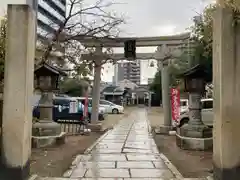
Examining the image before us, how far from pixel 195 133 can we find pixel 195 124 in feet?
0.95

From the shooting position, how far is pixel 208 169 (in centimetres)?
707

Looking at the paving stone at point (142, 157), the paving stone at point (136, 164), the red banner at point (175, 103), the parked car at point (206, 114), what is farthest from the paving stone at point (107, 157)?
the parked car at point (206, 114)

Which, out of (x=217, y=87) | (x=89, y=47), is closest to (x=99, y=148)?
(x=217, y=87)

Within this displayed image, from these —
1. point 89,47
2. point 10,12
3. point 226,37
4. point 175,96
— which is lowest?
point 175,96

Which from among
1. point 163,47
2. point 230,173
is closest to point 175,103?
point 163,47

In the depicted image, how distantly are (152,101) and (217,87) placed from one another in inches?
2176

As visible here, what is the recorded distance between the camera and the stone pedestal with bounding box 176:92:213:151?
9617mm

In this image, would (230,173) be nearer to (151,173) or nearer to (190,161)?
(151,173)

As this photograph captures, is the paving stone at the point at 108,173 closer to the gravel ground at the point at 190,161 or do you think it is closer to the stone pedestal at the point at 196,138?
the gravel ground at the point at 190,161

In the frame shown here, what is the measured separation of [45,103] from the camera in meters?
10.9

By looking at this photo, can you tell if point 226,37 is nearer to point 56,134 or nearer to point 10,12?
point 10,12

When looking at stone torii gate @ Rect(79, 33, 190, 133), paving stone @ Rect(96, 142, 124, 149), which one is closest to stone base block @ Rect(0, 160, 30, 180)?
paving stone @ Rect(96, 142, 124, 149)

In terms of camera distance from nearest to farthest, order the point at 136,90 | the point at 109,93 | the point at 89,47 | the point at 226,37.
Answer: the point at 226,37
the point at 89,47
the point at 109,93
the point at 136,90

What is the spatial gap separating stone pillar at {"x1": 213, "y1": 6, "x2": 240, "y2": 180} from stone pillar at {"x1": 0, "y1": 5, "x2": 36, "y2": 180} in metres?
3.35
